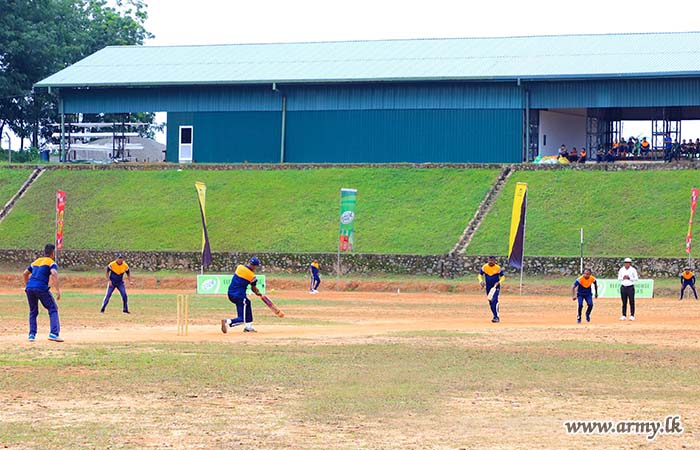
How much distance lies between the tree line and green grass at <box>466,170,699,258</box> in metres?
37.8

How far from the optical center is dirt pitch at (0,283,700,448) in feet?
47.9

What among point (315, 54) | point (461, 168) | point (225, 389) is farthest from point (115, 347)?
point (315, 54)

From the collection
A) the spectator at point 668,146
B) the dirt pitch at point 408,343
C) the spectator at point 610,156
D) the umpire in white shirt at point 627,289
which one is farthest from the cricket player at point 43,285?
the spectator at point 668,146

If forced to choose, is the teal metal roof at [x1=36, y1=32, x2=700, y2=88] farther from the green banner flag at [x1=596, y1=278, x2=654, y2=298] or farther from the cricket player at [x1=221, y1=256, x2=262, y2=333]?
the cricket player at [x1=221, y1=256, x2=262, y2=333]

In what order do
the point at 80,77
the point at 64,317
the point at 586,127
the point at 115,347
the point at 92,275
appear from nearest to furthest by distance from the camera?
the point at 115,347 → the point at 64,317 → the point at 92,275 → the point at 586,127 → the point at 80,77

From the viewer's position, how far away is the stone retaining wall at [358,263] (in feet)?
163

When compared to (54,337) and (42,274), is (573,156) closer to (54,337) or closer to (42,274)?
(54,337)

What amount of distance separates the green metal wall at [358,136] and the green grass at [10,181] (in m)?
8.09

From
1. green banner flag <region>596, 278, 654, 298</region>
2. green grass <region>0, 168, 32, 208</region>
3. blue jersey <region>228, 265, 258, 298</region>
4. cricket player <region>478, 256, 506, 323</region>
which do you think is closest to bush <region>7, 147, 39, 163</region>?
green grass <region>0, 168, 32, 208</region>

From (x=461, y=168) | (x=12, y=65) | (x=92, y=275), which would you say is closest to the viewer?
(x=92, y=275)

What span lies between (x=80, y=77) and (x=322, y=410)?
6142 centimetres

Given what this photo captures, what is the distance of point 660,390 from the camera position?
1875cm

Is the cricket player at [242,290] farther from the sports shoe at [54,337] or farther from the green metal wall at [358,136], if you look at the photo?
the green metal wall at [358,136]

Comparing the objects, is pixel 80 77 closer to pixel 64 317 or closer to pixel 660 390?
pixel 64 317
